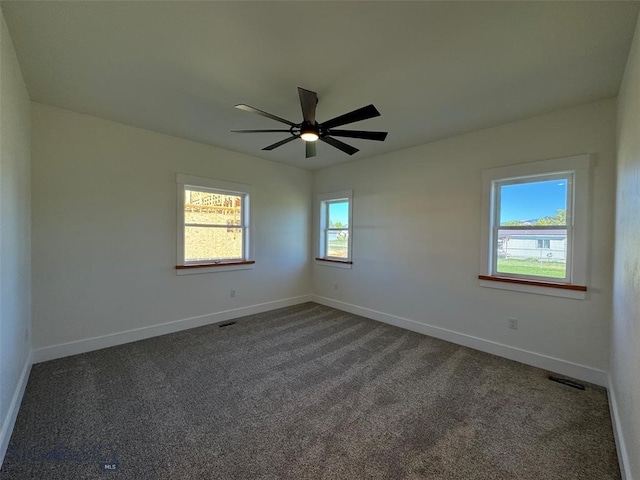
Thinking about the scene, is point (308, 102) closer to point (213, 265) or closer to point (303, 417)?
point (303, 417)

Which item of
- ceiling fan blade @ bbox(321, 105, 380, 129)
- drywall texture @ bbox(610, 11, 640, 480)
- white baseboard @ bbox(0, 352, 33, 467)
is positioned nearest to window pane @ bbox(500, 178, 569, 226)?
drywall texture @ bbox(610, 11, 640, 480)

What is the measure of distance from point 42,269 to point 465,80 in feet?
14.6

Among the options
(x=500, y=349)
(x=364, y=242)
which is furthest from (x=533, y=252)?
(x=364, y=242)

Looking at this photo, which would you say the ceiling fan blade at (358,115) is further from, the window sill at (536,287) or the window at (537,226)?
the window sill at (536,287)

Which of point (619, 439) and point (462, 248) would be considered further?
point (462, 248)

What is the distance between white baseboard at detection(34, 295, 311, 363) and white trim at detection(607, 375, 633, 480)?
4.14 meters

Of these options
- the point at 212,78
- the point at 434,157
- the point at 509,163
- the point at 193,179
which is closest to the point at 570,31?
the point at 509,163

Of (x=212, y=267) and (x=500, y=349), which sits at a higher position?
(x=212, y=267)

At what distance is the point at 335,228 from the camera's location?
17.1 ft

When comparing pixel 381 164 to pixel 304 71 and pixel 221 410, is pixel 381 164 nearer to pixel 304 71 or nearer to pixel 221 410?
pixel 304 71

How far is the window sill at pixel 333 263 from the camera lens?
4813 mm

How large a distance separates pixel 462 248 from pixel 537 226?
2.59 ft

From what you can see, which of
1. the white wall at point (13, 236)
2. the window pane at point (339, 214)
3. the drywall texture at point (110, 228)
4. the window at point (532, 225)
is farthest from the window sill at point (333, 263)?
the white wall at point (13, 236)

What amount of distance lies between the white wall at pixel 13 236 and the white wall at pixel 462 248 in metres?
3.93
